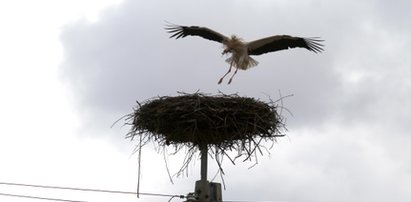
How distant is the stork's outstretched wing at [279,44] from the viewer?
9.49m

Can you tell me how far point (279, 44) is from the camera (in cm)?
963

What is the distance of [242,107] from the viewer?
7.80 m

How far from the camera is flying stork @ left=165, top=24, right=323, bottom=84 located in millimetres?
9492

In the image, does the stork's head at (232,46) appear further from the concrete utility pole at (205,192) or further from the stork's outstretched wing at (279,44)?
the concrete utility pole at (205,192)

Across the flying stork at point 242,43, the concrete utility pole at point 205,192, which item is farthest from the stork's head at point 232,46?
the concrete utility pole at point 205,192

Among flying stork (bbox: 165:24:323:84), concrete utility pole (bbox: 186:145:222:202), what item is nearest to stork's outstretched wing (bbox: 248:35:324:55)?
flying stork (bbox: 165:24:323:84)

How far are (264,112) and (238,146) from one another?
58cm

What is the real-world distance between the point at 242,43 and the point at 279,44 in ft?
1.54

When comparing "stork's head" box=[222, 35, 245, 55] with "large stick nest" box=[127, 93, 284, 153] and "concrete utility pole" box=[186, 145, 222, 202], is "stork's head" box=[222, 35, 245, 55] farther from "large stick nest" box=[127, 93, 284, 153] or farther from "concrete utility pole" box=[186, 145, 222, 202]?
"concrete utility pole" box=[186, 145, 222, 202]

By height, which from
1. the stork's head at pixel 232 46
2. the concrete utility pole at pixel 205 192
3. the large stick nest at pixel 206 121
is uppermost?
the stork's head at pixel 232 46

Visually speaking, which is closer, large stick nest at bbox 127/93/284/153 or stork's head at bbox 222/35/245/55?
large stick nest at bbox 127/93/284/153

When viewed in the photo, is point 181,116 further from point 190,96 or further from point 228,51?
point 228,51

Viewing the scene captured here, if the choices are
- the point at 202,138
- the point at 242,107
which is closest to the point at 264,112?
the point at 242,107

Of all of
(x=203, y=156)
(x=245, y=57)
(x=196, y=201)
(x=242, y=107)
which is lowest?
(x=196, y=201)
